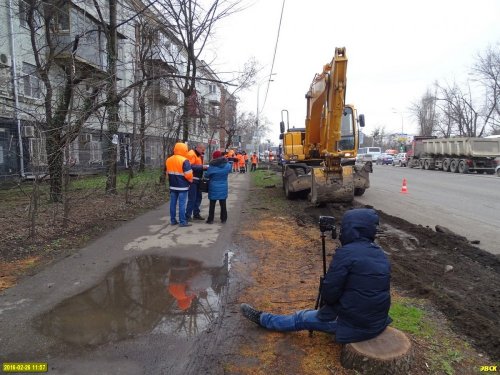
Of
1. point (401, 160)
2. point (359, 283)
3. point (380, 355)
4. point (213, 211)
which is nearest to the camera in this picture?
point (380, 355)

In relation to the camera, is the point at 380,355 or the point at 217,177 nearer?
the point at 380,355

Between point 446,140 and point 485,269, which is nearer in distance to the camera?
point 485,269

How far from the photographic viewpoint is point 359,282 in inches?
124

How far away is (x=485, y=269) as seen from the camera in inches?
233

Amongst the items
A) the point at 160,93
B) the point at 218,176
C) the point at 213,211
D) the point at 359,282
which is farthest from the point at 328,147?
the point at 160,93

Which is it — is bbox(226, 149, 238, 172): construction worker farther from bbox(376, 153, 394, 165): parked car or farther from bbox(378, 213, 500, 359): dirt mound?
bbox(376, 153, 394, 165): parked car

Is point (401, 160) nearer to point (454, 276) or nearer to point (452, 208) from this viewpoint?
point (452, 208)

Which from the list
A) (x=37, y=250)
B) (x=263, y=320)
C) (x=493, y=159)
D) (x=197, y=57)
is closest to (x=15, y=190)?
(x=197, y=57)

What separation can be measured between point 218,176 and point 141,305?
4815mm

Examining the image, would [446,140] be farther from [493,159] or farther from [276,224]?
[276,224]

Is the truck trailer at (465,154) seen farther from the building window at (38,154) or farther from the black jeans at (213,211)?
the building window at (38,154)

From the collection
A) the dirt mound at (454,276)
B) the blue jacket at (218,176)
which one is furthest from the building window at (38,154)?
the dirt mound at (454,276)

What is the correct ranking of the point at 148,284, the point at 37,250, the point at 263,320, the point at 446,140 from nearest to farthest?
the point at 263,320, the point at 148,284, the point at 37,250, the point at 446,140

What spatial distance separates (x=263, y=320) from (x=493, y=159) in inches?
1230
